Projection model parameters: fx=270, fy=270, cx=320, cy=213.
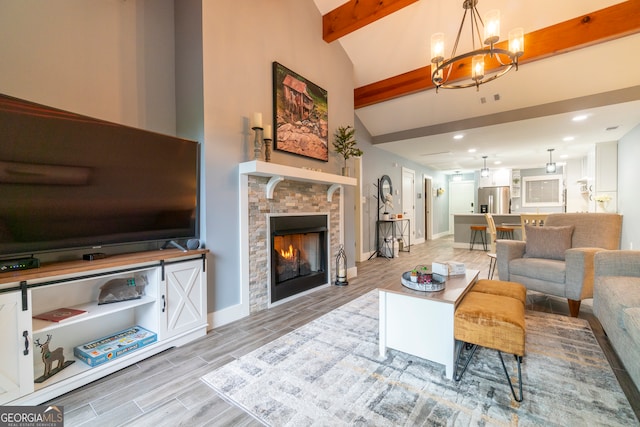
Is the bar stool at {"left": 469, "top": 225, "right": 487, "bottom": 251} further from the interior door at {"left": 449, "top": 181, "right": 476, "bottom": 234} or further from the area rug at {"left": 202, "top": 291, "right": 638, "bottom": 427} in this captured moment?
the area rug at {"left": 202, "top": 291, "right": 638, "bottom": 427}

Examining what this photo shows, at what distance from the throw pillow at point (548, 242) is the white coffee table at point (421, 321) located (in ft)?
6.06

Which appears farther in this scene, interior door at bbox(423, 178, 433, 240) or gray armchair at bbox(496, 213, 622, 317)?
interior door at bbox(423, 178, 433, 240)

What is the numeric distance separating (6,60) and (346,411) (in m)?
2.99

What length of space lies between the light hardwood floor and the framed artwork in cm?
189

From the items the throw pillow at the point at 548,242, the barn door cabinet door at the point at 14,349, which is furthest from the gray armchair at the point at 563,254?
the barn door cabinet door at the point at 14,349

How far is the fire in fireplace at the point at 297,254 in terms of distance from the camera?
3.07m

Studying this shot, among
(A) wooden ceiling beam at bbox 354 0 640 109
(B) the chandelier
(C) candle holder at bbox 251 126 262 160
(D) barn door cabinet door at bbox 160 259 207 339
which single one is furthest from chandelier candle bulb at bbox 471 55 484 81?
(D) barn door cabinet door at bbox 160 259 207 339

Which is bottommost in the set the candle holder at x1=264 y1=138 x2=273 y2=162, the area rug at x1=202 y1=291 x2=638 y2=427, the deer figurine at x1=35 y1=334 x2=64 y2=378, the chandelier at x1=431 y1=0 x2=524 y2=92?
the area rug at x1=202 y1=291 x2=638 y2=427

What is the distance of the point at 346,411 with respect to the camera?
1.43m

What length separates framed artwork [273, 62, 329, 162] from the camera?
310 cm

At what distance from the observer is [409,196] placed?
803 centimetres

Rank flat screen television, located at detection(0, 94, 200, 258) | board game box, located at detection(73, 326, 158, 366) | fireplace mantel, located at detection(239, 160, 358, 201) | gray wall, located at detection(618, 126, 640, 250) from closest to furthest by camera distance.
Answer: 1. flat screen television, located at detection(0, 94, 200, 258)
2. board game box, located at detection(73, 326, 158, 366)
3. fireplace mantel, located at detection(239, 160, 358, 201)
4. gray wall, located at detection(618, 126, 640, 250)

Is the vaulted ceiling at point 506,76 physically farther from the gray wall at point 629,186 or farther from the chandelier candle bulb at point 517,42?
the chandelier candle bulb at point 517,42

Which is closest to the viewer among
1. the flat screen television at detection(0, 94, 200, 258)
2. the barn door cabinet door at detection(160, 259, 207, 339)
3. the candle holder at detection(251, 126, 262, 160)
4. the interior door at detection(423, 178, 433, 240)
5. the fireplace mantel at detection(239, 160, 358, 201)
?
the flat screen television at detection(0, 94, 200, 258)
